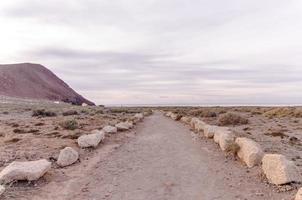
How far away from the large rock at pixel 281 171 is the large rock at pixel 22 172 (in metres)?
6.18

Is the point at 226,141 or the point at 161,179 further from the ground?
the point at 226,141

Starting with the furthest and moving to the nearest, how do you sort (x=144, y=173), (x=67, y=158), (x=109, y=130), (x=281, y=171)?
1. (x=109, y=130)
2. (x=67, y=158)
3. (x=144, y=173)
4. (x=281, y=171)

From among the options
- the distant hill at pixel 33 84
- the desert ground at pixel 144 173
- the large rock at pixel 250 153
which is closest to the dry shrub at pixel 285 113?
the desert ground at pixel 144 173

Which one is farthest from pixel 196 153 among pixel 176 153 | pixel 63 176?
pixel 63 176

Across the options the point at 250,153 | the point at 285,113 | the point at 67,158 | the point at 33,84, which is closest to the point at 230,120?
the point at 250,153

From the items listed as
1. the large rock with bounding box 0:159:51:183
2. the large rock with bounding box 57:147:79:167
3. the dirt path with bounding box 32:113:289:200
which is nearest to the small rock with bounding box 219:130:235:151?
the dirt path with bounding box 32:113:289:200

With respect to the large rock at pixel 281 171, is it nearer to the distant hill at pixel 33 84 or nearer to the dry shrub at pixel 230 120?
the dry shrub at pixel 230 120

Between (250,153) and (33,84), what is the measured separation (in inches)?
5548

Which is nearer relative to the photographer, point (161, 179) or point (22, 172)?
point (22, 172)

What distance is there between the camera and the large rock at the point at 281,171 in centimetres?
1070

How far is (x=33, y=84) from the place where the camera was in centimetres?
14750

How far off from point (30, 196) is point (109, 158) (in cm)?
593

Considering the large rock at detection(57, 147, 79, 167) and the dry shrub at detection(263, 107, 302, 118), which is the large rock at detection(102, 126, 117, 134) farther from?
the dry shrub at detection(263, 107, 302, 118)

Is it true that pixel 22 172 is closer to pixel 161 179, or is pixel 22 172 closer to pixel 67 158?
pixel 67 158
